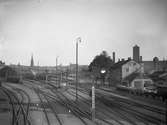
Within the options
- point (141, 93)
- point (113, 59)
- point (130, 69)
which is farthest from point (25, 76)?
point (141, 93)

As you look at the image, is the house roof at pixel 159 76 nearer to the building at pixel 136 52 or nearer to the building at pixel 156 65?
the building at pixel 156 65

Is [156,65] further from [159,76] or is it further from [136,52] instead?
[159,76]

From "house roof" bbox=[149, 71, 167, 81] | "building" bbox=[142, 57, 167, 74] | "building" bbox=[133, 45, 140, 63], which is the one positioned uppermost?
"building" bbox=[133, 45, 140, 63]

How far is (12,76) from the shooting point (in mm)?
58188

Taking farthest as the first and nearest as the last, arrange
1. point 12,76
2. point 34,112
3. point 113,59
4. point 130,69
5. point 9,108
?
point 113,59
point 12,76
point 130,69
point 9,108
point 34,112

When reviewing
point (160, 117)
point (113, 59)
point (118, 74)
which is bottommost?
point (160, 117)

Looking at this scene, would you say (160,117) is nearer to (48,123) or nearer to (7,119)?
(48,123)

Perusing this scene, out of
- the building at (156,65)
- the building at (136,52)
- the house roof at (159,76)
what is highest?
the building at (136,52)

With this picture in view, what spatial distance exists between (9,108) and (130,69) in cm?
3797

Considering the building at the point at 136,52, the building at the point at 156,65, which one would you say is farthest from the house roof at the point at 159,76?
the building at the point at 136,52

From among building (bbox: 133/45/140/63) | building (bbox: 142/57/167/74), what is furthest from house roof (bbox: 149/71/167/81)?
building (bbox: 133/45/140/63)

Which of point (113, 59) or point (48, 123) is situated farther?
Answer: point (113, 59)

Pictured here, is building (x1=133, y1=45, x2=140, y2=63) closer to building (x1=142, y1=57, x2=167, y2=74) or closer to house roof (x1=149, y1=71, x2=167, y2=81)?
building (x1=142, y1=57, x2=167, y2=74)

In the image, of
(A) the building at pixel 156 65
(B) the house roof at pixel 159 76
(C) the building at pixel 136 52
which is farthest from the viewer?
(C) the building at pixel 136 52
